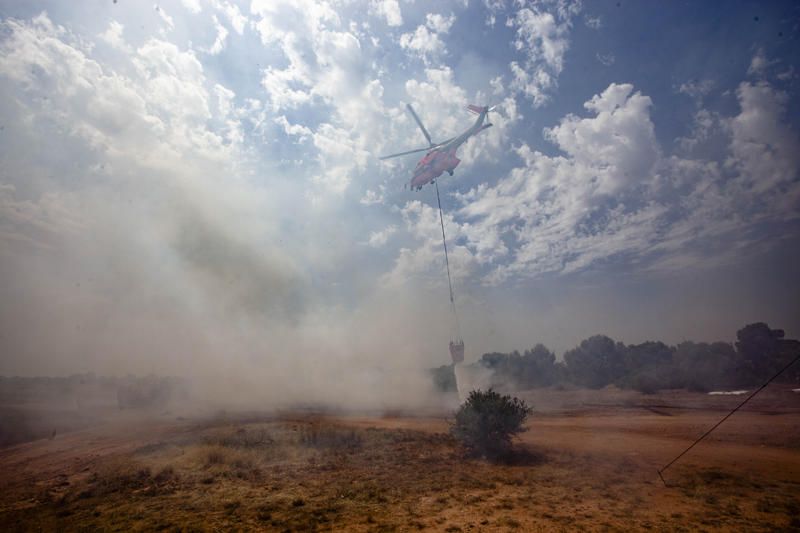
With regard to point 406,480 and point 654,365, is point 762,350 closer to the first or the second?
point 654,365

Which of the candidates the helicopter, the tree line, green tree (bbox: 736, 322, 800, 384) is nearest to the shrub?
the helicopter

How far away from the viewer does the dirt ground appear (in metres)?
10.8

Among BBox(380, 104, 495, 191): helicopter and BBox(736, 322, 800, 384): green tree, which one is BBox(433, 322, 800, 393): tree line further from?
BBox(380, 104, 495, 191): helicopter

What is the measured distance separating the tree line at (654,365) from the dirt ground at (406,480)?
18257 millimetres

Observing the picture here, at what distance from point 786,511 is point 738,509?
3.99 ft

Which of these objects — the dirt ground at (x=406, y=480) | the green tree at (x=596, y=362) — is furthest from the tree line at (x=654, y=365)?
the dirt ground at (x=406, y=480)

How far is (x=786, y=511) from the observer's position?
34.3ft

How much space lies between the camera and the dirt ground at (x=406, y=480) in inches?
426

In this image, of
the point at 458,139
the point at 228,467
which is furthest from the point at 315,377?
the point at 458,139

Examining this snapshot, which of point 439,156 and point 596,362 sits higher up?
point 439,156

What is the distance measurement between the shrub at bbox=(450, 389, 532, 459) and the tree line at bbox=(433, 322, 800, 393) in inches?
1235

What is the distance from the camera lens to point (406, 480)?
14.7 m

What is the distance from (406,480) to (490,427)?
602 cm

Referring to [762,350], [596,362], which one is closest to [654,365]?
[596,362]
